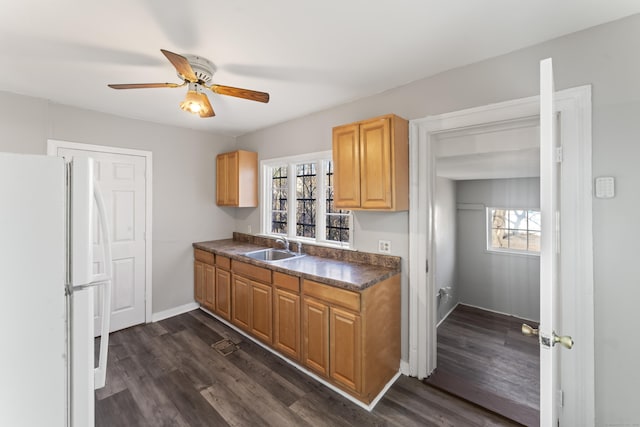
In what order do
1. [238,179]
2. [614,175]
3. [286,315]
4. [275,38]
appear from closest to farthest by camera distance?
[614,175], [275,38], [286,315], [238,179]

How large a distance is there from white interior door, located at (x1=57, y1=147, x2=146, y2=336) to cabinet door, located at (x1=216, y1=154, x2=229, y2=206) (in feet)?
3.08

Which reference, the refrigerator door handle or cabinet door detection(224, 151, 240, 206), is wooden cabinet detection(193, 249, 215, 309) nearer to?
cabinet door detection(224, 151, 240, 206)

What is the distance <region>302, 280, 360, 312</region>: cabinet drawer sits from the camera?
6.39 feet

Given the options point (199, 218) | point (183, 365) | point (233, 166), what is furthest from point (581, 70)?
point (199, 218)

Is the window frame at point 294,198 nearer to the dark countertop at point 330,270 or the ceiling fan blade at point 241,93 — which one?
the dark countertop at point 330,270

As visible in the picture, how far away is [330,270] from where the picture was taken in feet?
7.75

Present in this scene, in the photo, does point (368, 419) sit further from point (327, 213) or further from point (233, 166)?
point (233, 166)

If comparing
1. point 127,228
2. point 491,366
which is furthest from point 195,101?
point 491,366

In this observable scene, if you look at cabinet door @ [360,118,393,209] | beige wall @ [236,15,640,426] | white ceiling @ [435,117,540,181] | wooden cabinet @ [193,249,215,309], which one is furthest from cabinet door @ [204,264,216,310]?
beige wall @ [236,15,640,426]

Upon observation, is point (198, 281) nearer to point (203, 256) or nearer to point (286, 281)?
point (203, 256)

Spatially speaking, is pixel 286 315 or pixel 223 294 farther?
pixel 223 294

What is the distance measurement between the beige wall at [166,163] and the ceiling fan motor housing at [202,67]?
1.85 metres

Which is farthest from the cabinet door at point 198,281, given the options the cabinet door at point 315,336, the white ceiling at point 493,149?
the white ceiling at point 493,149

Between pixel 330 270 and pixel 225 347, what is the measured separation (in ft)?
4.78
